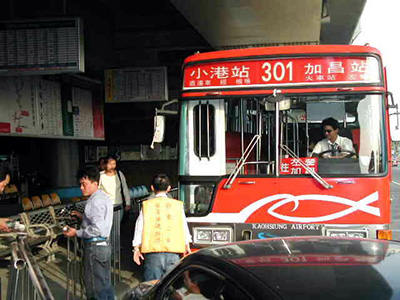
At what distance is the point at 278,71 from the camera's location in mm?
6207

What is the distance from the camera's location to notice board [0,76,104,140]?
940 cm

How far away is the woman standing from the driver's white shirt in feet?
12.2

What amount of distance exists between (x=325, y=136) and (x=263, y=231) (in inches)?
56.7

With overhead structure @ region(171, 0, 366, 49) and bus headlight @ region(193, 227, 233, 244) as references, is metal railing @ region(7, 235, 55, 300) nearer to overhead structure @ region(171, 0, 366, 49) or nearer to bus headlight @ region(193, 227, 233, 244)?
bus headlight @ region(193, 227, 233, 244)

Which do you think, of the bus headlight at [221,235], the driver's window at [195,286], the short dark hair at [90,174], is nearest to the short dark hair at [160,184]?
the short dark hair at [90,174]

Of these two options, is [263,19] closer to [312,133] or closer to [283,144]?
[312,133]

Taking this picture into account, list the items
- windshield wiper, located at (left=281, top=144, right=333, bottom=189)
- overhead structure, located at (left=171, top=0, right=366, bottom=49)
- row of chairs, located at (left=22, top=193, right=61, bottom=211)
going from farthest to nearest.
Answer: overhead structure, located at (left=171, top=0, right=366, bottom=49) < row of chairs, located at (left=22, top=193, right=61, bottom=211) < windshield wiper, located at (left=281, top=144, right=333, bottom=189)

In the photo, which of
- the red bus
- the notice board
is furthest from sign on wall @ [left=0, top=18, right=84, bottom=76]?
the red bus

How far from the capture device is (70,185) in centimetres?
1555

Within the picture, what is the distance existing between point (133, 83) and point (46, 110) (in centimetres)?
285

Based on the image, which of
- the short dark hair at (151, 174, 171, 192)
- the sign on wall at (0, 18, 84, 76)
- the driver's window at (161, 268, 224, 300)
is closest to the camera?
the driver's window at (161, 268, 224, 300)

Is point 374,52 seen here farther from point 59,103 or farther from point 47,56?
point 59,103

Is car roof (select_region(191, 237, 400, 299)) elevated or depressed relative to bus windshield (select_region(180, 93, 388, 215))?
depressed

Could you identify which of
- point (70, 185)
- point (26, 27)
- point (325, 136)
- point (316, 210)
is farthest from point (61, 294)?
point (70, 185)
